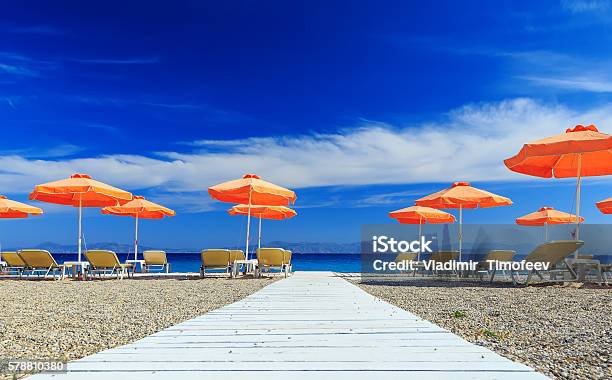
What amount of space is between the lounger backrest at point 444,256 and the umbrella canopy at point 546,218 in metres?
4.31

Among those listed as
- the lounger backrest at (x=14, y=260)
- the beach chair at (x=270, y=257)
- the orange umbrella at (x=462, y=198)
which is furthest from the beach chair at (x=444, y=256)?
the lounger backrest at (x=14, y=260)

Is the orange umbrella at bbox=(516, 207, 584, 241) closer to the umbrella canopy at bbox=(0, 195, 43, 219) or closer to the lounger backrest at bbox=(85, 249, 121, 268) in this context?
the lounger backrest at bbox=(85, 249, 121, 268)

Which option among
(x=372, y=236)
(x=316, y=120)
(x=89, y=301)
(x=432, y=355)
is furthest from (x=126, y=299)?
(x=316, y=120)

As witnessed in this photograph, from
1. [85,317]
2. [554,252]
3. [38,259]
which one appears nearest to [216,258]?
[38,259]

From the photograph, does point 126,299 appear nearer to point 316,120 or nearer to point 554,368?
point 554,368

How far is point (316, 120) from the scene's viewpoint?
24406 millimetres

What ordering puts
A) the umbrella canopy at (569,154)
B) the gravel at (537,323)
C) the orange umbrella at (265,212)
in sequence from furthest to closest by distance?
1. the orange umbrella at (265,212)
2. the umbrella canopy at (569,154)
3. the gravel at (537,323)

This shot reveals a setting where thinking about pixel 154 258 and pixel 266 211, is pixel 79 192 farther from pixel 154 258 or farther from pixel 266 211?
pixel 266 211

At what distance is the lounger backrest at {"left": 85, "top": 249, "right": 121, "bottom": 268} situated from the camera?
10.5m

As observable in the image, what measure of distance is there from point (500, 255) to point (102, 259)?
821 centimetres

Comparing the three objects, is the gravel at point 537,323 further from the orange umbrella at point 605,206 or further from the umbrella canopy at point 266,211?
the umbrella canopy at point 266,211

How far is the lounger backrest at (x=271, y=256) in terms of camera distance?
413 inches

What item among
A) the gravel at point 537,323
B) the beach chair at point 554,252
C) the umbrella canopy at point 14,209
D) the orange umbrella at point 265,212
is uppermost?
the orange umbrella at point 265,212

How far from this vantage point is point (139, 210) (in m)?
13.7
